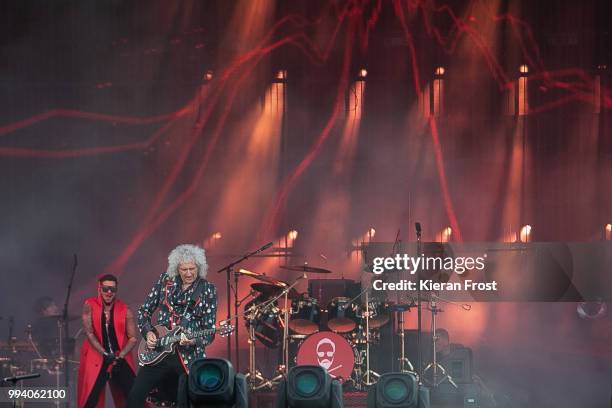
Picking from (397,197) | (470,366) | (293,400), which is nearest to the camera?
(293,400)

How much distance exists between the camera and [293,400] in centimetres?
422

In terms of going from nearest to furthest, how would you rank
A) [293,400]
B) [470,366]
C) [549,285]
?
1. [293,400]
2. [470,366]
3. [549,285]

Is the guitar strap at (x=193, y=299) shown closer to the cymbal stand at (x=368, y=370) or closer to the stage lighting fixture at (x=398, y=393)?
the stage lighting fixture at (x=398, y=393)

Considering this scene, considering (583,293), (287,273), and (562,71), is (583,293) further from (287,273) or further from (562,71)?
(287,273)

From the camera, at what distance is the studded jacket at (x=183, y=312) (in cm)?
612

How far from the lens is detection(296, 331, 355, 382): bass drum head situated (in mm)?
8633

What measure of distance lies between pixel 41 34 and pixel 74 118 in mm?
1006

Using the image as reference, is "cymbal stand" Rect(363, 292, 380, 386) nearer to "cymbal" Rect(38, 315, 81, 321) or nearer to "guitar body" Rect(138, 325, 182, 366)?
"cymbal" Rect(38, 315, 81, 321)

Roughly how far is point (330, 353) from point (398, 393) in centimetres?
447

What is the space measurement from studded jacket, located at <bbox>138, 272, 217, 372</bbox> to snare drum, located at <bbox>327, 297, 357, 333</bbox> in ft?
9.19

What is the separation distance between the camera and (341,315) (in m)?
8.98

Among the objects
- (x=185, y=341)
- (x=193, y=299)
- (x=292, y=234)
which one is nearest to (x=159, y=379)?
(x=185, y=341)

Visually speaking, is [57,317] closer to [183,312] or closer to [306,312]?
[306,312]

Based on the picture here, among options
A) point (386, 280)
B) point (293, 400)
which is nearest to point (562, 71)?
point (386, 280)
